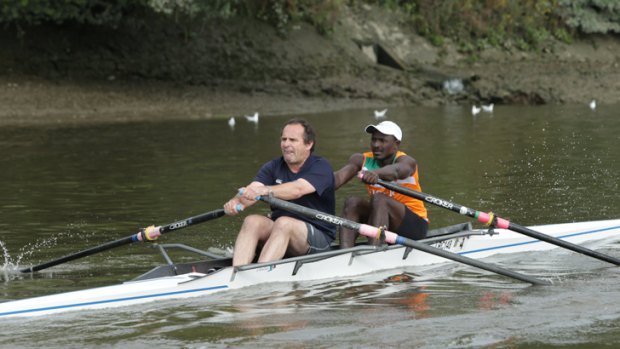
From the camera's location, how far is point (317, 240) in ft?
34.9

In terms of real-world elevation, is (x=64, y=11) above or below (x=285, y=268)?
above

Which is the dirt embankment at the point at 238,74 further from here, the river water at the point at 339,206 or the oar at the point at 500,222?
the oar at the point at 500,222

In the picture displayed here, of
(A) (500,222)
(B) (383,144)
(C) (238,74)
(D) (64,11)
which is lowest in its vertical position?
(A) (500,222)

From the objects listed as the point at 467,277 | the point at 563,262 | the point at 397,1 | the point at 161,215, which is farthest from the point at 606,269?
the point at 397,1

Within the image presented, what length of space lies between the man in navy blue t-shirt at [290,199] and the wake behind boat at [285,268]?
0.59ft

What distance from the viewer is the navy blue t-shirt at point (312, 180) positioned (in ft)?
34.3

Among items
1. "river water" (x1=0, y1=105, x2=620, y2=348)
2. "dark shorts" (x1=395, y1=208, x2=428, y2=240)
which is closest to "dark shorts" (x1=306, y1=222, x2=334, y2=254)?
"river water" (x1=0, y1=105, x2=620, y2=348)

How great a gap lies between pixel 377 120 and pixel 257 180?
1720 centimetres

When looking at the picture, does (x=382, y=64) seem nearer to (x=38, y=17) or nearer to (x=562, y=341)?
(x=38, y=17)

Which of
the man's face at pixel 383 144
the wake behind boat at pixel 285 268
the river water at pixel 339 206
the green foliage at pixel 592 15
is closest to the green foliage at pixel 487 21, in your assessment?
the green foliage at pixel 592 15

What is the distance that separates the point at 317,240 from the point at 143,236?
5.69ft

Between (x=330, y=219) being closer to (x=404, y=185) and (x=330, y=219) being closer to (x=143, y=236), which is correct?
(x=404, y=185)

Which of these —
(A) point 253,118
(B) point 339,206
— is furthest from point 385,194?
(A) point 253,118

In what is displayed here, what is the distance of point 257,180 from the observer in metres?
10.6
